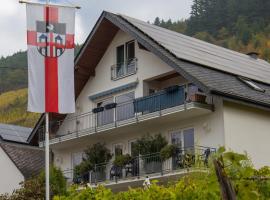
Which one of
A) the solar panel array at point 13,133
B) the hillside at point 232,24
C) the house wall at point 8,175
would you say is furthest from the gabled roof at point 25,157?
the hillside at point 232,24

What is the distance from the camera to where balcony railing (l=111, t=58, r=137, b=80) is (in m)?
30.0

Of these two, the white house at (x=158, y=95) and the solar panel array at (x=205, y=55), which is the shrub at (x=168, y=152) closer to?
the white house at (x=158, y=95)

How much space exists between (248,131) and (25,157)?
1536 cm

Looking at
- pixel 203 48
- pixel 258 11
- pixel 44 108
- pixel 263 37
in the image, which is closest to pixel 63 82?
pixel 44 108

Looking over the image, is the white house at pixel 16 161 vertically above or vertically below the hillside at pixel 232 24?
below

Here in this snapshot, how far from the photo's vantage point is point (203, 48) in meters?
32.4

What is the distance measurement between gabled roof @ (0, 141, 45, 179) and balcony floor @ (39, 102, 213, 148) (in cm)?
583

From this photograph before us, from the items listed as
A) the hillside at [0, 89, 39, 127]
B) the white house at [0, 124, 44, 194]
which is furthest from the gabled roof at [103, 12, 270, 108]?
the hillside at [0, 89, 39, 127]

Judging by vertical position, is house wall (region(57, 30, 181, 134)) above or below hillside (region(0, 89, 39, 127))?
below

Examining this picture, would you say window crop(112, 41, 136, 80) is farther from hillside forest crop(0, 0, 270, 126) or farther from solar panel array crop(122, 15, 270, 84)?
hillside forest crop(0, 0, 270, 126)

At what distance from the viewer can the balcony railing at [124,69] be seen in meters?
30.0

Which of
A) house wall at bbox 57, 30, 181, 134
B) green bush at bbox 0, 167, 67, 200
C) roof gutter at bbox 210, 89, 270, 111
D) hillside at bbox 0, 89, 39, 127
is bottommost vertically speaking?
green bush at bbox 0, 167, 67, 200

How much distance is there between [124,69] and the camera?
30.5 m

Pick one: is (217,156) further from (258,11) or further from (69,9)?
(258,11)
